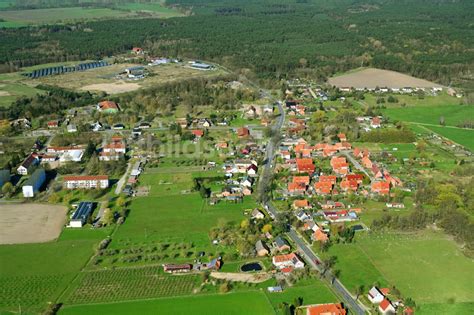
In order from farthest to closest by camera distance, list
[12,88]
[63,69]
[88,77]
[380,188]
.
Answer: [63,69], [88,77], [12,88], [380,188]

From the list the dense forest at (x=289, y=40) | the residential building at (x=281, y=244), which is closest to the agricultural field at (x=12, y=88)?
the dense forest at (x=289, y=40)

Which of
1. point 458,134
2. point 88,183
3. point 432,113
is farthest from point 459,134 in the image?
point 88,183

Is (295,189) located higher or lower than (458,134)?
higher

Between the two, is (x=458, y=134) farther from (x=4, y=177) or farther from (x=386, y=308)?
(x=4, y=177)

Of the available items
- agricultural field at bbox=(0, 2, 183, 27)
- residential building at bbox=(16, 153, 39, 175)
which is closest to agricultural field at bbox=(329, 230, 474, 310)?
residential building at bbox=(16, 153, 39, 175)

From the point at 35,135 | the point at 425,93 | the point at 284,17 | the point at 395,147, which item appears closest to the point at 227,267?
the point at 395,147
